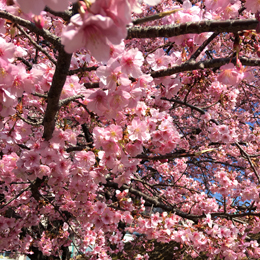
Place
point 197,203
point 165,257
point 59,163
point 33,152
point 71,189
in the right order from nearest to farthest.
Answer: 1. point 33,152
2. point 59,163
3. point 71,189
4. point 197,203
5. point 165,257

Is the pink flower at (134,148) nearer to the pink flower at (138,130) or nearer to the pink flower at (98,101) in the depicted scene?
the pink flower at (138,130)

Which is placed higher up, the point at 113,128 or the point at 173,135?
the point at 173,135

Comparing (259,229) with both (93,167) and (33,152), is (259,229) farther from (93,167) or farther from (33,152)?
(33,152)

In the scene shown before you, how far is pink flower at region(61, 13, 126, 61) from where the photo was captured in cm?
63

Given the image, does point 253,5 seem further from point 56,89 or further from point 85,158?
point 85,158

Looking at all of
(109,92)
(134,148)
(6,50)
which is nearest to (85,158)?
(134,148)

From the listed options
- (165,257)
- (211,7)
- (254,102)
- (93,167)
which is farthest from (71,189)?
(254,102)

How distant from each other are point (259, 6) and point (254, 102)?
28.7ft

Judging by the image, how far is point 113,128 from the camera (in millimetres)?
1935

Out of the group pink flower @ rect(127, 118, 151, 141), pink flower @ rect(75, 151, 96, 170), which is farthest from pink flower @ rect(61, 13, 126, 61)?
pink flower @ rect(75, 151, 96, 170)

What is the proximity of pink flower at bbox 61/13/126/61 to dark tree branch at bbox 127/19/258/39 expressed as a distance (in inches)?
25.5

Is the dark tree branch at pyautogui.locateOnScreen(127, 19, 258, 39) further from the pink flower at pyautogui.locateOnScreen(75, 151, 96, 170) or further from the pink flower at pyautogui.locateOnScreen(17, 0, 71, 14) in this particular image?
the pink flower at pyautogui.locateOnScreen(75, 151, 96, 170)

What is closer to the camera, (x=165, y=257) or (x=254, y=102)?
(x=165, y=257)

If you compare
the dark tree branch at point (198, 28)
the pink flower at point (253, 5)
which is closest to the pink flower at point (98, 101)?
the dark tree branch at point (198, 28)
